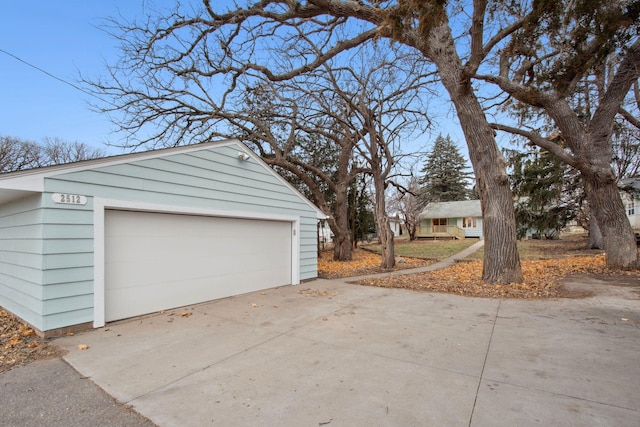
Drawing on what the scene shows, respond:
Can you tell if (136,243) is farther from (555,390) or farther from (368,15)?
(368,15)

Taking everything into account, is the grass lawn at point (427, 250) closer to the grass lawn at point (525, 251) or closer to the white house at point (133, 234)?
the grass lawn at point (525, 251)

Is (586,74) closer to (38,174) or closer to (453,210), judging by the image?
(38,174)

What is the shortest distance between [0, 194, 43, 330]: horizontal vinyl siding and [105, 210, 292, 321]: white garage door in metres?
0.80

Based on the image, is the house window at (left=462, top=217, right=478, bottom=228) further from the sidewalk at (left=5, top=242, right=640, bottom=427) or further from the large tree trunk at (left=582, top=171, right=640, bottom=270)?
the sidewalk at (left=5, top=242, right=640, bottom=427)

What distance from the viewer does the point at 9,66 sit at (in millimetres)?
6941

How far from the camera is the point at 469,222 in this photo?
3203cm

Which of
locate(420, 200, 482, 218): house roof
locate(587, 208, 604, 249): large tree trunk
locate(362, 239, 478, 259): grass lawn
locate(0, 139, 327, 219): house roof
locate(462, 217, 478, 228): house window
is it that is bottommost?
locate(362, 239, 478, 259): grass lawn

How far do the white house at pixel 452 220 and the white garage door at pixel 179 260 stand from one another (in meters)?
26.9

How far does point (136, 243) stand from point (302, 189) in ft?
40.4

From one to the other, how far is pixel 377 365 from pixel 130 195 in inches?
177

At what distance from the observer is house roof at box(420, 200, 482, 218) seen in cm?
3112

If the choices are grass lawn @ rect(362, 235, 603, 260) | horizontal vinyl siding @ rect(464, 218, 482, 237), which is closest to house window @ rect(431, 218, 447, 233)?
horizontal vinyl siding @ rect(464, 218, 482, 237)

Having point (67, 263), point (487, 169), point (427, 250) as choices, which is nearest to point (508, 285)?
point (487, 169)

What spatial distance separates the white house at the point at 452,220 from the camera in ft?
102
